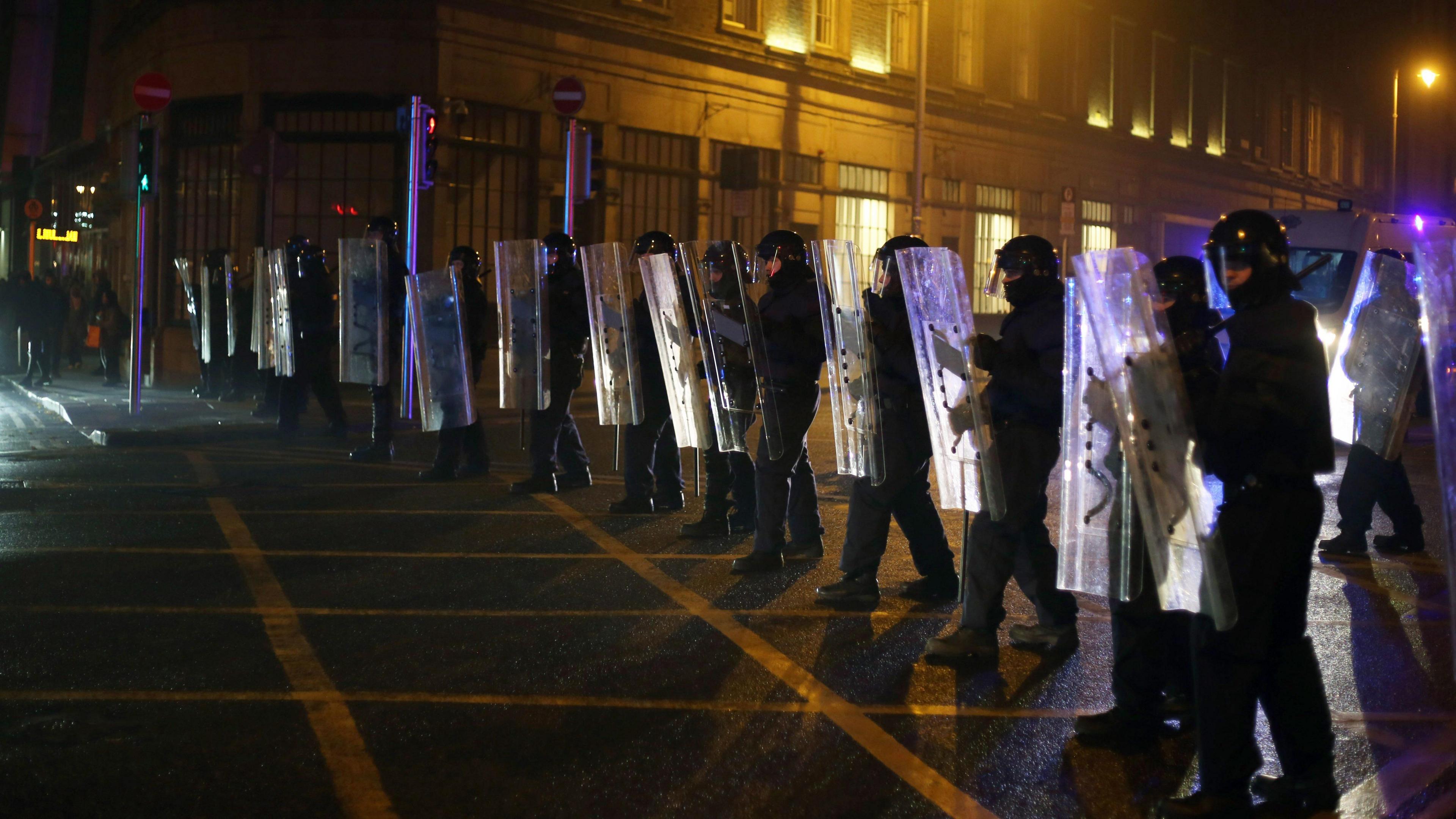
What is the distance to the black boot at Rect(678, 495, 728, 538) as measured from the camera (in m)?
8.24

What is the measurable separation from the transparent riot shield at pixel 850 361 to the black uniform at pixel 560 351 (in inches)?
130

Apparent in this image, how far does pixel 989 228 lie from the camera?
31.2 meters

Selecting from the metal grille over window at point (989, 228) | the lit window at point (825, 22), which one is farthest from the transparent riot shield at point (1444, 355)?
the metal grille over window at point (989, 228)

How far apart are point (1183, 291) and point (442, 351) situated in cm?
666

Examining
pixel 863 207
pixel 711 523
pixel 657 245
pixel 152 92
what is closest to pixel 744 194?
pixel 863 207

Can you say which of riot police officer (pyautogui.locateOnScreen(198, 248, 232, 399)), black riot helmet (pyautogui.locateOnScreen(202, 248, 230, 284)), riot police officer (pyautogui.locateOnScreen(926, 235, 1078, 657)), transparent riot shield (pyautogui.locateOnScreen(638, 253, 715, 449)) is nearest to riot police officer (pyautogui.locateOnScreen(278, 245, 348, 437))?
riot police officer (pyautogui.locateOnScreen(198, 248, 232, 399))

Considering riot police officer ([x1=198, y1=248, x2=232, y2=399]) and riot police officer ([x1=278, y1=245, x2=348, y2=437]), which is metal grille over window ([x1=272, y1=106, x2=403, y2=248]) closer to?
riot police officer ([x1=198, y1=248, x2=232, y2=399])

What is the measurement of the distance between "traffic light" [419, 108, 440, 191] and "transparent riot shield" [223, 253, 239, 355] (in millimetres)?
2436

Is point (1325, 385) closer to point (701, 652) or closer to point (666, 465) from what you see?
point (701, 652)

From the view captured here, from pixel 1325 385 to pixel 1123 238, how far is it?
112 feet

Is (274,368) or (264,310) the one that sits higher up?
(264,310)

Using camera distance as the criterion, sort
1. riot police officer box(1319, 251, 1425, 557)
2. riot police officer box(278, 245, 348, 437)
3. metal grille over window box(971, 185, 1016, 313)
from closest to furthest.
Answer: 1. riot police officer box(1319, 251, 1425, 557)
2. riot police officer box(278, 245, 348, 437)
3. metal grille over window box(971, 185, 1016, 313)

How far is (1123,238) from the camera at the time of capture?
36375 mm

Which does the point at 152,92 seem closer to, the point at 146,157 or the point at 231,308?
the point at 146,157
